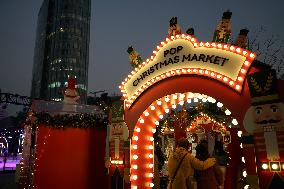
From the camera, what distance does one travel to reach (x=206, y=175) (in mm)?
5539

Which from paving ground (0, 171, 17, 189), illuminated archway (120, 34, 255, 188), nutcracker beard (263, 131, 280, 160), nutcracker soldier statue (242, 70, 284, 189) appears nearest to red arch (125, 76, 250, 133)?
illuminated archway (120, 34, 255, 188)

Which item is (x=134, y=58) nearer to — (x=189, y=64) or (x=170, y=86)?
(x=170, y=86)

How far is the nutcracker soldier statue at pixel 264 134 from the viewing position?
18.7ft

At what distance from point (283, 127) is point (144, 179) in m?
4.50

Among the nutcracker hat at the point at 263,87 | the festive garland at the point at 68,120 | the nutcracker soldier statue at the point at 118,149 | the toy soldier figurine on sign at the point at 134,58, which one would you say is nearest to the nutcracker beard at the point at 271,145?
the nutcracker hat at the point at 263,87

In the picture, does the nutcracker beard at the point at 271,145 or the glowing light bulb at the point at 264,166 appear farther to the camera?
the glowing light bulb at the point at 264,166

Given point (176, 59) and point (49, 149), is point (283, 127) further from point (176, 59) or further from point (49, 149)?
point (49, 149)

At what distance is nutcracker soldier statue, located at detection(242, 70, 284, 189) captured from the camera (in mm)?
5688

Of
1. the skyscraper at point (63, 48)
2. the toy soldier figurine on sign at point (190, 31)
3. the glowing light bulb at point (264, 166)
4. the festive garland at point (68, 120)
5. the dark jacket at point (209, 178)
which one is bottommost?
the dark jacket at point (209, 178)

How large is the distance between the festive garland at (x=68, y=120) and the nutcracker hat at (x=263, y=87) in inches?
235

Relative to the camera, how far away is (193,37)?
775 cm

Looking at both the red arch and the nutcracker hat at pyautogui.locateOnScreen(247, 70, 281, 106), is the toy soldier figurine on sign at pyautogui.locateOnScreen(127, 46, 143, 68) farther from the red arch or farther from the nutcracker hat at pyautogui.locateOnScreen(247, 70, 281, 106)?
the nutcracker hat at pyautogui.locateOnScreen(247, 70, 281, 106)

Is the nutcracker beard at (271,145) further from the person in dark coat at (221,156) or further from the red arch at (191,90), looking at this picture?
the person in dark coat at (221,156)

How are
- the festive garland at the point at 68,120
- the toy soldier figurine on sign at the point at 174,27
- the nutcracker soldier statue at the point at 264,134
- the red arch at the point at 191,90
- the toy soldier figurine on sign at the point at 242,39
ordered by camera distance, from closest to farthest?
the nutcracker soldier statue at the point at 264,134, the red arch at the point at 191,90, the toy soldier figurine on sign at the point at 242,39, the toy soldier figurine on sign at the point at 174,27, the festive garland at the point at 68,120
